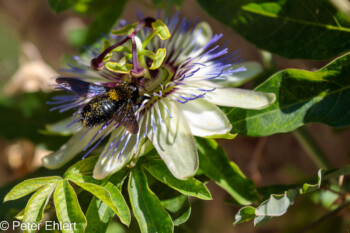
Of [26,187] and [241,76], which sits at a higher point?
[241,76]

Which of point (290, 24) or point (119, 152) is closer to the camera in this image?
point (119, 152)

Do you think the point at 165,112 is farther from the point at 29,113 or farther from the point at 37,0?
the point at 37,0

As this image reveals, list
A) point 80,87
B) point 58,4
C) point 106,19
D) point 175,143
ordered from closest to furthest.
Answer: point 175,143
point 80,87
point 58,4
point 106,19

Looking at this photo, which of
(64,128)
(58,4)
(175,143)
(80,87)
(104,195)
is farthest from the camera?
(58,4)

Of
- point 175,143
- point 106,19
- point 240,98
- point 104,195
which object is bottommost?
point 104,195

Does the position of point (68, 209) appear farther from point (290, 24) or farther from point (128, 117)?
point (290, 24)

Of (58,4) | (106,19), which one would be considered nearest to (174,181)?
(58,4)

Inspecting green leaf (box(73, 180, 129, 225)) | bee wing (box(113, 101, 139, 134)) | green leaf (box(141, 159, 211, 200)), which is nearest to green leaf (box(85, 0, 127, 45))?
bee wing (box(113, 101, 139, 134))
